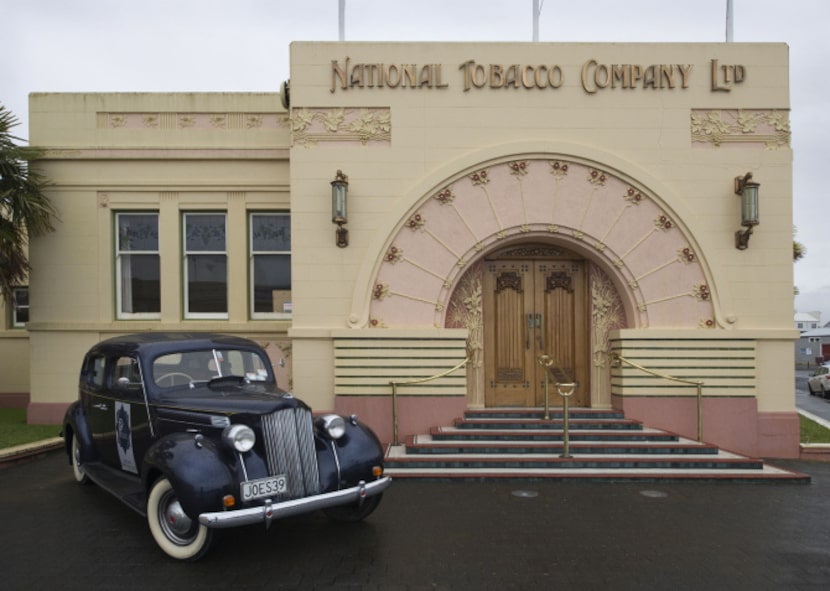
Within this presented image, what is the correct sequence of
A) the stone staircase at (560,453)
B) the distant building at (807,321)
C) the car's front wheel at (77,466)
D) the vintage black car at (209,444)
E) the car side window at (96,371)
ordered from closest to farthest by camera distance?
the vintage black car at (209,444), the car side window at (96,371), the car's front wheel at (77,466), the stone staircase at (560,453), the distant building at (807,321)

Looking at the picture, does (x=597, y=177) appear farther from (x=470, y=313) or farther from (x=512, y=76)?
(x=470, y=313)

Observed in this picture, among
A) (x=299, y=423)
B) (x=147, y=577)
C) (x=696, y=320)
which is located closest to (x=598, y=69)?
(x=696, y=320)

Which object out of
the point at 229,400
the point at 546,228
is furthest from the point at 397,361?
the point at 229,400

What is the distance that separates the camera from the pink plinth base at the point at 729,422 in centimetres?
877

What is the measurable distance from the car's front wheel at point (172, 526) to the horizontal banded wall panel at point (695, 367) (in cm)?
654

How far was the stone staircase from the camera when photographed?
24.1 feet

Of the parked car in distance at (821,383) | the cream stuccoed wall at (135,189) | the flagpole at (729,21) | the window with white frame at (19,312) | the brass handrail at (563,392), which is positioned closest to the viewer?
the brass handrail at (563,392)

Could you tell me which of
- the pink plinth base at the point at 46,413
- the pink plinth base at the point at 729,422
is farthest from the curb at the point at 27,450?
the pink plinth base at the point at 729,422

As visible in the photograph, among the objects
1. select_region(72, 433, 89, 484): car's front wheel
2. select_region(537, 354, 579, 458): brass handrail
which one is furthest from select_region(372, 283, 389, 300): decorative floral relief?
select_region(72, 433, 89, 484): car's front wheel

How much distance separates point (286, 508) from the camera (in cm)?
464

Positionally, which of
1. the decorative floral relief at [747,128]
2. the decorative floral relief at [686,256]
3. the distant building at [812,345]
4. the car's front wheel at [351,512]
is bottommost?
the distant building at [812,345]

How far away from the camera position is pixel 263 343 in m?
10.5

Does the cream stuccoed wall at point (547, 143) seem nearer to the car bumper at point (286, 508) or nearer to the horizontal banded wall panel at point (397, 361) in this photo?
the horizontal banded wall panel at point (397, 361)

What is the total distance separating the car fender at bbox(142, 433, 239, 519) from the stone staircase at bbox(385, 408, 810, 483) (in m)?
3.04
